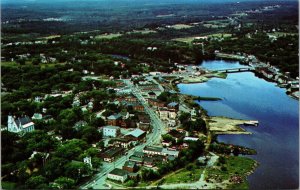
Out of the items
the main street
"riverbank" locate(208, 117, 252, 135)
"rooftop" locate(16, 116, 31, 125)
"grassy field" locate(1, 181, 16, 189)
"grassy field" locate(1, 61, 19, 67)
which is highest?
"grassy field" locate(1, 61, 19, 67)

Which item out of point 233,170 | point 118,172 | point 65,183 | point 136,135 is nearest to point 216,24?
point 136,135

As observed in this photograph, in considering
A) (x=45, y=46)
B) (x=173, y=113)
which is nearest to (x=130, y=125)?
(x=173, y=113)

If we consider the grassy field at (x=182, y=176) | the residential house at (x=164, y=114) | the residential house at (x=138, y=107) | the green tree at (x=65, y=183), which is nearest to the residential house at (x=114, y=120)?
the residential house at (x=164, y=114)

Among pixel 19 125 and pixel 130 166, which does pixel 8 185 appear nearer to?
pixel 130 166

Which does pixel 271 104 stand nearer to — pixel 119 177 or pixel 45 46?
pixel 119 177

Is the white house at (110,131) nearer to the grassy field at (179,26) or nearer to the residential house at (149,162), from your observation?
the residential house at (149,162)

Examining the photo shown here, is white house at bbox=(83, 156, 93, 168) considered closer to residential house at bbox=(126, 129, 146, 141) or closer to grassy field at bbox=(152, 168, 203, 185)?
grassy field at bbox=(152, 168, 203, 185)

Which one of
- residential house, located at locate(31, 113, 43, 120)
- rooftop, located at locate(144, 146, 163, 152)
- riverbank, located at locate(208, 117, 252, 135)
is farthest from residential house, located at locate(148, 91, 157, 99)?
rooftop, located at locate(144, 146, 163, 152)

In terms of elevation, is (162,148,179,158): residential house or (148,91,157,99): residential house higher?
(148,91,157,99): residential house
